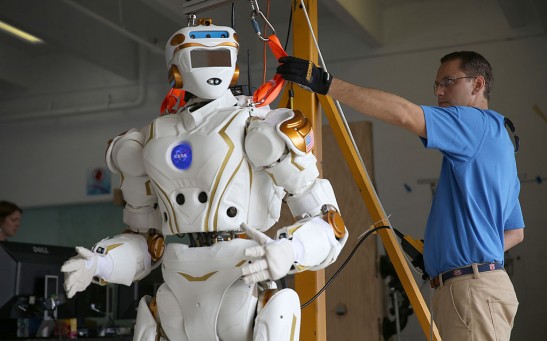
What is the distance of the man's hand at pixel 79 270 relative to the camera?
2.33 m

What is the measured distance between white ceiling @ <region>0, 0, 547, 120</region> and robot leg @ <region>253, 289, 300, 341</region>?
3929 millimetres

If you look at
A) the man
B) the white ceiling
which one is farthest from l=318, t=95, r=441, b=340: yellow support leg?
the white ceiling

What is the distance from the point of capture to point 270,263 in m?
2.08

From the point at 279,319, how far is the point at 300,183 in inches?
17.4

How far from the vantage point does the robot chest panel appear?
241 centimetres

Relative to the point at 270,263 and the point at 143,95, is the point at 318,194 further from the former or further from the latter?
the point at 143,95

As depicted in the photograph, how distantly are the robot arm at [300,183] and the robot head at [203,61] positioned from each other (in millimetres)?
198

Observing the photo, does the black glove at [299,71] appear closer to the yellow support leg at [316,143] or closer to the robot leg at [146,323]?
the yellow support leg at [316,143]

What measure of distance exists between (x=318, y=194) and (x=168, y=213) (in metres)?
0.50

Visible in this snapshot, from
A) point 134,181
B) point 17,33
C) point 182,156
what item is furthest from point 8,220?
point 182,156

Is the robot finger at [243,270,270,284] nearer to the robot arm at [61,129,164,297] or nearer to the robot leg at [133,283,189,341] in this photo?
the robot leg at [133,283,189,341]

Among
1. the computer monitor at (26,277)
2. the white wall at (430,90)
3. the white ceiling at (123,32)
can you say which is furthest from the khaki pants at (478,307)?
the white wall at (430,90)

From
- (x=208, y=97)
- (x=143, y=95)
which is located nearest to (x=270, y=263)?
(x=208, y=97)

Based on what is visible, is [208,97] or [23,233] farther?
[23,233]
